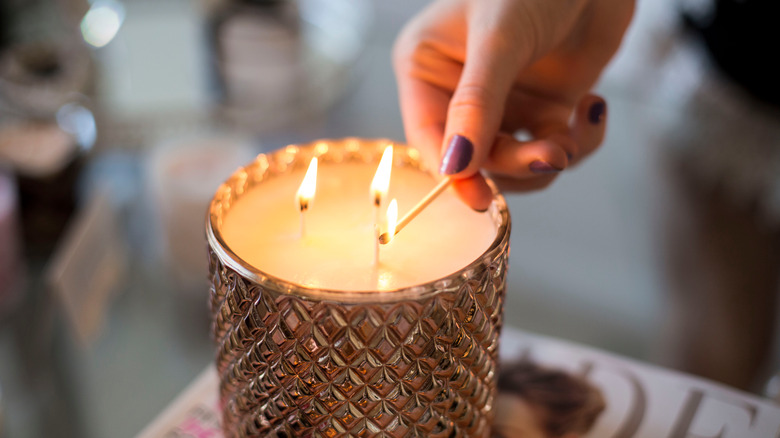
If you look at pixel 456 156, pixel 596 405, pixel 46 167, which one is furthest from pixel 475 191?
pixel 46 167

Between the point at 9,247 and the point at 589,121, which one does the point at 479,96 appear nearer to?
the point at 589,121

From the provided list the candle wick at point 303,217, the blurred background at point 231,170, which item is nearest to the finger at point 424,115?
the candle wick at point 303,217

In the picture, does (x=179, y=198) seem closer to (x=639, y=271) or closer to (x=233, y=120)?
(x=233, y=120)

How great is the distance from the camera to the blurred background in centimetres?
75

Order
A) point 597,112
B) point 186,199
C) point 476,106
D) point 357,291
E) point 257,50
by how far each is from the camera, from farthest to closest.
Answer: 1. point 257,50
2. point 186,199
3. point 597,112
4. point 476,106
5. point 357,291

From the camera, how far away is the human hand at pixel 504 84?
458mm

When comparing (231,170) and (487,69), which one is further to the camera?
(231,170)

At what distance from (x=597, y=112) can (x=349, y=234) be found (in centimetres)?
25

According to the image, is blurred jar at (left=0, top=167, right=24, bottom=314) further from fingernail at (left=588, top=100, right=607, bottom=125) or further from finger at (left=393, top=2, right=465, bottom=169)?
fingernail at (left=588, top=100, right=607, bottom=125)

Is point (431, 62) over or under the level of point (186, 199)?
over

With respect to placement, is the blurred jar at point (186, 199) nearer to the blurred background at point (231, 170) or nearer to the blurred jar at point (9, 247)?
the blurred background at point (231, 170)

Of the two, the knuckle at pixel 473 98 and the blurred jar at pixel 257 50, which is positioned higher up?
the knuckle at pixel 473 98

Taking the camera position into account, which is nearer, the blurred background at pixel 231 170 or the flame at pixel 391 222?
the flame at pixel 391 222

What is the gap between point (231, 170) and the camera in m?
0.86
